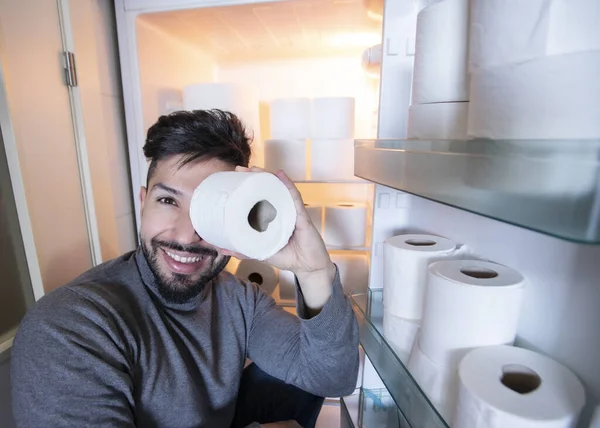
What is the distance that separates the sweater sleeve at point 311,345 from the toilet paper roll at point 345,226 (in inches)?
16.0

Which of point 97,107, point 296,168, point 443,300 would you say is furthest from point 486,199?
point 97,107

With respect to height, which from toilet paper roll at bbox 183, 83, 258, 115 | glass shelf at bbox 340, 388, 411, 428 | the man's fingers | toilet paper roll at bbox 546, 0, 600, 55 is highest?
toilet paper roll at bbox 183, 83, 258, 115

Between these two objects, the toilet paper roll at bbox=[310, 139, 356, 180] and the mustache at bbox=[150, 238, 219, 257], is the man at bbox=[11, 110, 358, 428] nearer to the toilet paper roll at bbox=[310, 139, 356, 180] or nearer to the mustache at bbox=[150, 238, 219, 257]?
the mustache at bbox=[150, 238, 219, 257]

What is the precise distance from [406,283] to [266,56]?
106cm

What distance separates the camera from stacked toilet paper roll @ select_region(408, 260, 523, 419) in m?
0.52

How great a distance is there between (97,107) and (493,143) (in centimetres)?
104

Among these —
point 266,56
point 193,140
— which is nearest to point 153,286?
point 193,140

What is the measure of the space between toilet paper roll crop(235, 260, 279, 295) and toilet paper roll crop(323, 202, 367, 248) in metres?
0.27

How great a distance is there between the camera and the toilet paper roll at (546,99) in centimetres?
29

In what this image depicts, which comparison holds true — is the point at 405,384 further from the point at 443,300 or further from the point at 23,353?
the point at 23,353

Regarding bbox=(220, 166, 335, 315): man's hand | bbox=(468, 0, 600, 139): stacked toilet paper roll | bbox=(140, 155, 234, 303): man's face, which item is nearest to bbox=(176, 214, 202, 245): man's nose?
bbox=(140, 155, 234, 303): man's face

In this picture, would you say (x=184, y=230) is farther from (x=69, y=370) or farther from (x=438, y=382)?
(x=438, y=382)

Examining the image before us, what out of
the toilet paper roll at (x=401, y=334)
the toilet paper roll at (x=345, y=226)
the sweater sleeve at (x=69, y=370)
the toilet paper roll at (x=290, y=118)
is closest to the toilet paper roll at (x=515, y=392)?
the toilet paper roll at (x=401, y=334)

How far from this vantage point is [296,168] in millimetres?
1212
